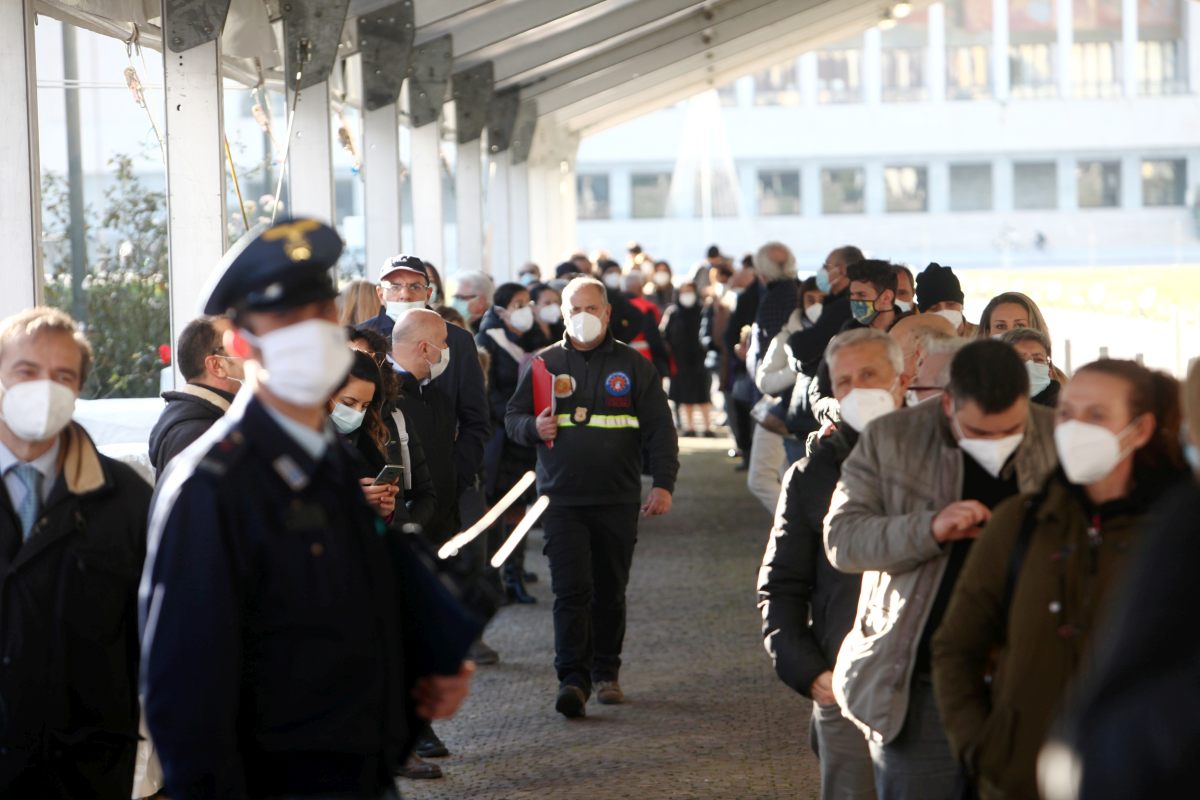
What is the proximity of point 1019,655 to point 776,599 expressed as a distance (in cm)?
157

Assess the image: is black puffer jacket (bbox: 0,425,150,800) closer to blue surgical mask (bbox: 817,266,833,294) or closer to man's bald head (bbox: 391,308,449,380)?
man's bald head (bbox: 391,308,449,380)

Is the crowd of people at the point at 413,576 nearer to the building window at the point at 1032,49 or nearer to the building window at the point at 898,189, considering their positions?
the building window at the point at 898,189

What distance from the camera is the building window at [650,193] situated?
76938 mm

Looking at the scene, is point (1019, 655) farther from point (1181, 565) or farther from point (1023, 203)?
point (1023, 203)

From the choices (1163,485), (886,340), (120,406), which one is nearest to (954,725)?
(1163,485)

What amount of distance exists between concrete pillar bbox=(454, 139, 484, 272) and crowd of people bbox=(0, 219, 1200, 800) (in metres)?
14.2

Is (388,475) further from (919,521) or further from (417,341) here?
(919,521)

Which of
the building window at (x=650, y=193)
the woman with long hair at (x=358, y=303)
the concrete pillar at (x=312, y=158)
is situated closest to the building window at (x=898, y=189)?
the building window at (x=650, y=193)

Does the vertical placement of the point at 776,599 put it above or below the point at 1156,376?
below

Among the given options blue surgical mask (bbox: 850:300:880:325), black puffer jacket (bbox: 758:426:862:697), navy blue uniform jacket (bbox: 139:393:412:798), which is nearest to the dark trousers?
blue surgical mask (bbox: 850:300:880:325)

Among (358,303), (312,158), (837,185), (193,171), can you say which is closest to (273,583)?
(358,303)

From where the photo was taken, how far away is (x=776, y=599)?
5184mm

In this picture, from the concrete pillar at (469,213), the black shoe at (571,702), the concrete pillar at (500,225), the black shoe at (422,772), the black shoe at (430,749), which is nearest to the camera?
the black shoe at (422,772)

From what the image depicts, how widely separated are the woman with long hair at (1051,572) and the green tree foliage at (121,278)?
921cm
